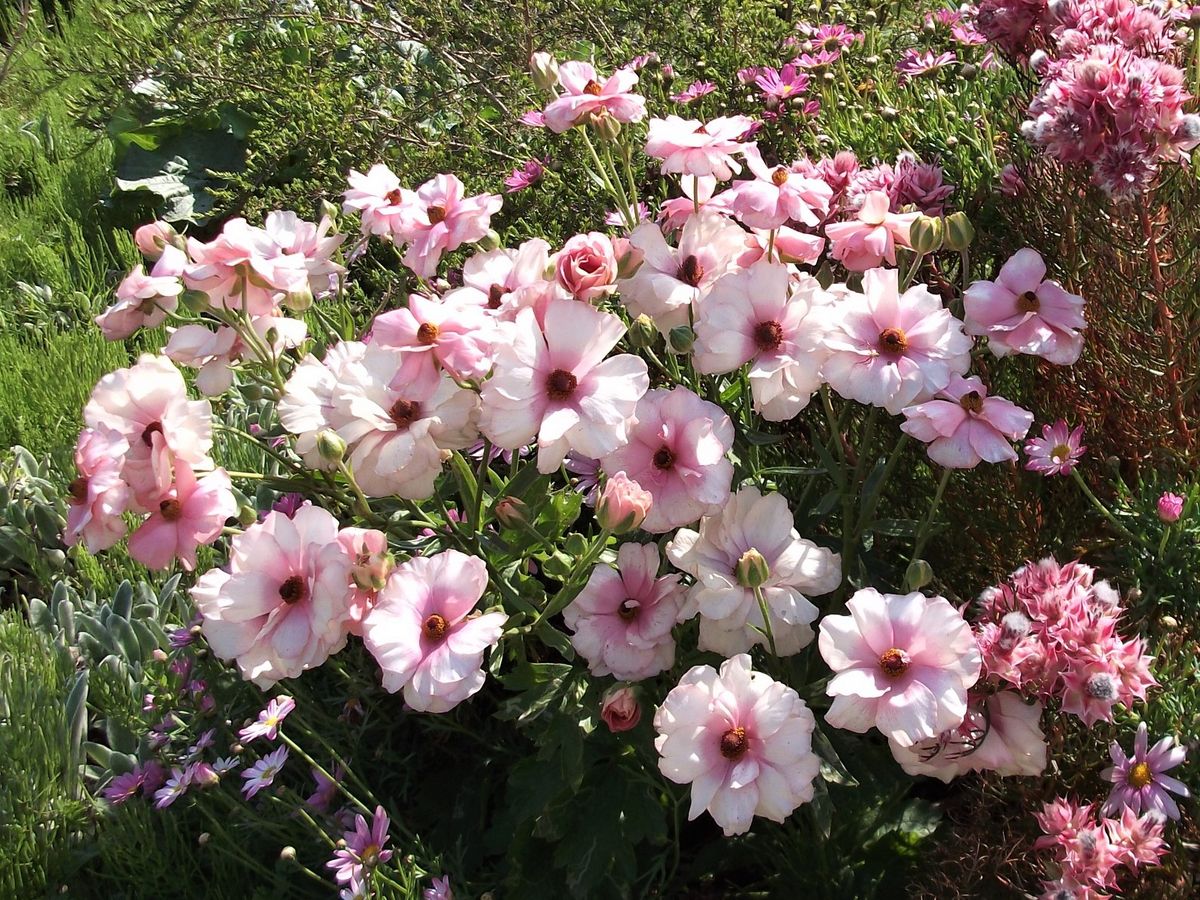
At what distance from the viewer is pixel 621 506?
1174 mm

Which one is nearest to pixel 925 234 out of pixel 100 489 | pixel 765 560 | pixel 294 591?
pixel 765 560

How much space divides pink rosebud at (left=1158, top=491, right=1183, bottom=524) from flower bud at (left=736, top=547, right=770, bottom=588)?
633 millimetres

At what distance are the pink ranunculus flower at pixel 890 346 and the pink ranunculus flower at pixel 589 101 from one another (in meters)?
0.47

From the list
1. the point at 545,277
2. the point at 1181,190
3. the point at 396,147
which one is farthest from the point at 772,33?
the point at 545,277

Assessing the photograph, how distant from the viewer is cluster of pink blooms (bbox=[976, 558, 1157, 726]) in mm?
1180

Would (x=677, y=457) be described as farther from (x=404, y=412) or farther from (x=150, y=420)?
(x=150, y=420)

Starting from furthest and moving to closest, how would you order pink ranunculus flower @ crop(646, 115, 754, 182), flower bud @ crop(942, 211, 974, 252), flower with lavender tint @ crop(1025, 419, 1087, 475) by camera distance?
1. flower with lavender tint @ crop(1025, 419, 1087, 475)
2. pink ranunculus flower @ crop(646, 115, 754, 182)
3. flower bud @ crop(942, 211, 974, 252)

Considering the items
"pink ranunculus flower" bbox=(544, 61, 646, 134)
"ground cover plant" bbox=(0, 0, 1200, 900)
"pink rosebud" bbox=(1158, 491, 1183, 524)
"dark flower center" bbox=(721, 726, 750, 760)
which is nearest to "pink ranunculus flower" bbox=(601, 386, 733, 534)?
"ground cover plant" bbox=(0, 0, 1200, 900)

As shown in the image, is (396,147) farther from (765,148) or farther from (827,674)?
(827,674)

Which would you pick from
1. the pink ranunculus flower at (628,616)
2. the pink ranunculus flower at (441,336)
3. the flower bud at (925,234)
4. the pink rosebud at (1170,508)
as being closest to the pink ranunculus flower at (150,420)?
the pink ranunculus flower at (441,336)

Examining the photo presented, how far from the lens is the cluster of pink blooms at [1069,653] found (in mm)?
1180

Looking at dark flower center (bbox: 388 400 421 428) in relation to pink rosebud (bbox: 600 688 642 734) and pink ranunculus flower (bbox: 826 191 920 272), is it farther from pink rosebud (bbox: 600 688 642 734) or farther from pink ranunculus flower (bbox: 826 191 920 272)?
pink ranunculus flower (bbox: 826 191 920 272)

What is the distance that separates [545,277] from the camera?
54.3 inches

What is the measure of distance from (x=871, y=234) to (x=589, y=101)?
1.47 feet
